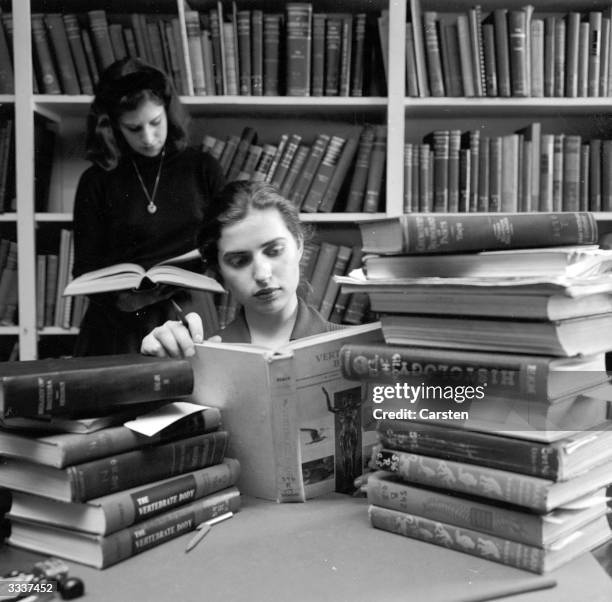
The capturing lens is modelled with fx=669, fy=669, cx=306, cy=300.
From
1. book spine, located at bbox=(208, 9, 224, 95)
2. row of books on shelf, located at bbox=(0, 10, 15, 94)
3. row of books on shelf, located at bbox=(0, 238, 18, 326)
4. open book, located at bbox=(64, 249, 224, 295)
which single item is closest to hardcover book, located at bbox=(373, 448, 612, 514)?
open book, located at bbox=(64, 249, 224, 295)

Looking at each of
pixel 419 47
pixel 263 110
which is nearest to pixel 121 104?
pixel 263 110

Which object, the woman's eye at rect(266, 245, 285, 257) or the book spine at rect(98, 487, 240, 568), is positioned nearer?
the book spine at rect(98, 487, 240, 568)

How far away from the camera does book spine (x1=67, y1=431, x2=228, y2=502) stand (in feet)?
2.23

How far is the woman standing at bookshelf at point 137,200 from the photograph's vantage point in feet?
6.25

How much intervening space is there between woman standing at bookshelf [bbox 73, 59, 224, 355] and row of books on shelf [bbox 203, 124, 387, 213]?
265 mm

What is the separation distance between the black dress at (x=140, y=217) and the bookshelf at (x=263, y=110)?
27 centimetres

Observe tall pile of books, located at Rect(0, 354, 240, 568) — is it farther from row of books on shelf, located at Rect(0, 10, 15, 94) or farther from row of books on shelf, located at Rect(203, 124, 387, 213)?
row of books on shelf, located at Rect(0, 10, 15, 94)

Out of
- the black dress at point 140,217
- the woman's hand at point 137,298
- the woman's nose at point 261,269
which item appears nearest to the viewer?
the woman's nose at point 261,269

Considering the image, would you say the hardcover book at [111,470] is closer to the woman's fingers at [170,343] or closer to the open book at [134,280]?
the woman's fingers at [170,343]

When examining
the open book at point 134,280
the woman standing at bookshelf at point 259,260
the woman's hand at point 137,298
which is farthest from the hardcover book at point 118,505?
the woman's hand at point 137,298

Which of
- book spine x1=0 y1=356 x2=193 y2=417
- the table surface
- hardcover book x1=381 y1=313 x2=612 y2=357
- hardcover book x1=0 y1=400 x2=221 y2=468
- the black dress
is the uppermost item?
the black dress

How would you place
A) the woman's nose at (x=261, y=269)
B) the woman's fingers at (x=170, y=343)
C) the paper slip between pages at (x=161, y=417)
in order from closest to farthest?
the paper slip between pages at (x=161, y=417) < the woman's fingers at (x=170, y=343) < the woman's nose at (x=261, y=269)

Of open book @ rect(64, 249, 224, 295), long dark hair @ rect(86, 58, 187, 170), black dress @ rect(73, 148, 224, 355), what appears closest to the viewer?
open book @ rect(64, 249, 224, 295)

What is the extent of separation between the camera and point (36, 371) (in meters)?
0.71
